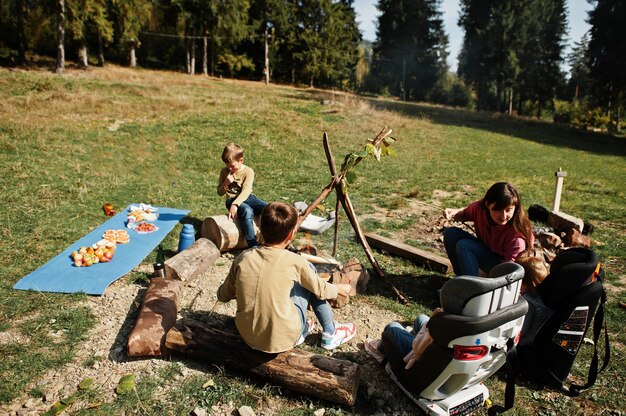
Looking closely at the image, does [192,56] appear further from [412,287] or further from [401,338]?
[401,338]

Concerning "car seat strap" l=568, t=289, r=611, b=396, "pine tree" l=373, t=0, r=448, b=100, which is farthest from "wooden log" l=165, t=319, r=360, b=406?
"pine tree" l=373, t=0, r=448, b=100

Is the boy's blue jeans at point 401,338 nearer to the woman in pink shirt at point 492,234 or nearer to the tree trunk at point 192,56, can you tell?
the woman in pink shirt at point 492,234

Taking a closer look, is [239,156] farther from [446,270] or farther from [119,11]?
[119,11]

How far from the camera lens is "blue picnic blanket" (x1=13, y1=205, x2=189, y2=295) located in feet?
16.2

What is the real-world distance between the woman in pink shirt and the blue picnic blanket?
166 inches

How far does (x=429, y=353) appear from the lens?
119 inches

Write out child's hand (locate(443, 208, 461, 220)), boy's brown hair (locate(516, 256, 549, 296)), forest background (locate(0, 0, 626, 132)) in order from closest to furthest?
boy's brown hair (locate(516, 256, 549, 296)) → child's hand (locate(443, 208, 461, 220)) → forest background (locate(0, 0, 626, 132))

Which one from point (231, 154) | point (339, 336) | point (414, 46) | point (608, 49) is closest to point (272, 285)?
point (339, 336)

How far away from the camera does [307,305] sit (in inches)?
144

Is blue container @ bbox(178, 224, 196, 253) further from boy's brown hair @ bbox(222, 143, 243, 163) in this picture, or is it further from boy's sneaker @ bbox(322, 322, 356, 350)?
boy's sneaker @ bbox(322, 322, 356, 350)

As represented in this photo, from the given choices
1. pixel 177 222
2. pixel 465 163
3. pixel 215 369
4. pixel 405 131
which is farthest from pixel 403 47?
pixel 215 369

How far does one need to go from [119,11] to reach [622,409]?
34.6m

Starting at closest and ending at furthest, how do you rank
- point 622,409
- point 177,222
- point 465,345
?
1. point 465,345
2. point 622,409
3. point 177,222

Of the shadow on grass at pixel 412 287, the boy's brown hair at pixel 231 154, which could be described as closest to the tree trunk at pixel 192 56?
the boy's brown hair at pixel 231 154
